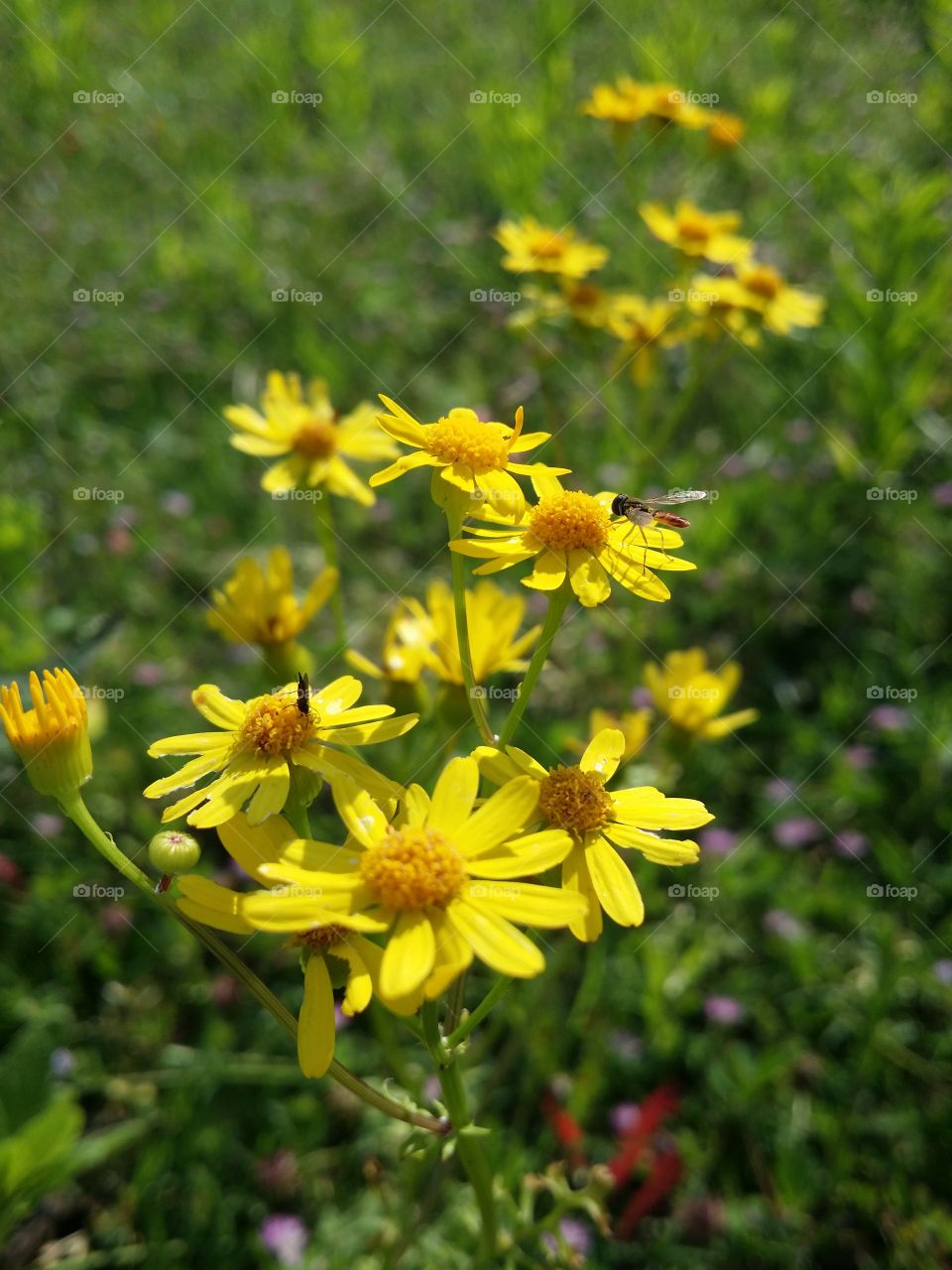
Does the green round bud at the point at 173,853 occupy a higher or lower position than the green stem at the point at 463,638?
lower

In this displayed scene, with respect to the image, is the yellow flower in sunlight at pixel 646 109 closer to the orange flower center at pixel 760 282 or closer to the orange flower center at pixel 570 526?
the orange flower center at pixel 760 282

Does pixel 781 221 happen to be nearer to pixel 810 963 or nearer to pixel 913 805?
pixel 913 805

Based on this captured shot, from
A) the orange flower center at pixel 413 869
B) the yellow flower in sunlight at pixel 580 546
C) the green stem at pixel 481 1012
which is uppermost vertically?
the yellow flower in sunlight at pixel 580 546
